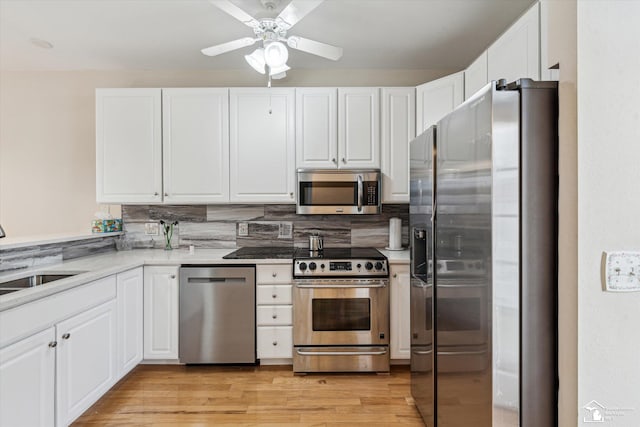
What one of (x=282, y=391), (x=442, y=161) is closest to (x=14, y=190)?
(x=282, y=391)

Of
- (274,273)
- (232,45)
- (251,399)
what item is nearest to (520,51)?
(232,45)

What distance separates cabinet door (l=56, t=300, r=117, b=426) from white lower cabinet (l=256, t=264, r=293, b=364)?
1023 mm

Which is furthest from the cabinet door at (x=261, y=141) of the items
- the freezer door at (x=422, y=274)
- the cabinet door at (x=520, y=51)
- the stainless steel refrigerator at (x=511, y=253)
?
the stainless steel refrigerator at (x=511, y=253)

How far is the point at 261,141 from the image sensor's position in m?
3.26

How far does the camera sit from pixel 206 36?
9.58 ft

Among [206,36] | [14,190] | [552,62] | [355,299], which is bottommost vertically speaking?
[355,299]

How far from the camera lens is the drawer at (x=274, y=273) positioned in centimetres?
296

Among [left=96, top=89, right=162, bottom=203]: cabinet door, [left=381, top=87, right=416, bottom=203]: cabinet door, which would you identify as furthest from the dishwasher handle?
[left=381, top=87, right=416, bottom=203]: cabinet door

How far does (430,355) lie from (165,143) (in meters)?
2.71

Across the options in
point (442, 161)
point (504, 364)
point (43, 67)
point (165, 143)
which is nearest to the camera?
point (504, 364)

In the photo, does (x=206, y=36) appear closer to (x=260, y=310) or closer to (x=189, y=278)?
(x=189, y=278)

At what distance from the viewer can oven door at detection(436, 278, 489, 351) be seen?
1368 millimetres

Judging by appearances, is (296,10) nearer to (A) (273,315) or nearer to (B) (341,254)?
(B) (341,254)
